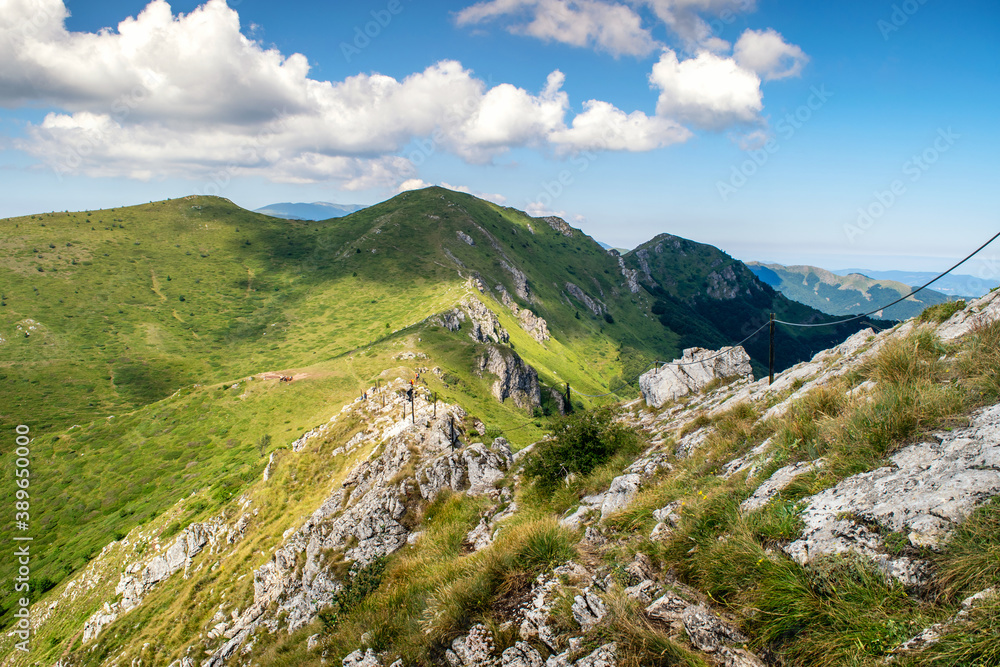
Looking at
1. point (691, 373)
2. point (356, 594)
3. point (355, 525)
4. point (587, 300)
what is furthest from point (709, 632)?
point (587, 300)

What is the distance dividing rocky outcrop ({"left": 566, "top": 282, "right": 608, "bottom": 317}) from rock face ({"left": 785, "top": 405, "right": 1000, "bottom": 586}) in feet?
598

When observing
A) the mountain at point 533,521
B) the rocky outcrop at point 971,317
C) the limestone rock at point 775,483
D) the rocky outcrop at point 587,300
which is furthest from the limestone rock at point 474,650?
the rocky outcrop at point 587,300

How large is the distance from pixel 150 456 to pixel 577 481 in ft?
213

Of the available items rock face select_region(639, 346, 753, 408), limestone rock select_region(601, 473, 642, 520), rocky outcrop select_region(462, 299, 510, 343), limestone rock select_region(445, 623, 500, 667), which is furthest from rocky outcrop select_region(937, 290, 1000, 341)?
rocky outcrop select_region(462, 299, 510, 343)

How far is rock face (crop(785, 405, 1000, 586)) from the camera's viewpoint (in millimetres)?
4372

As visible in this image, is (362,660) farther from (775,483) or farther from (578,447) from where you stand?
(578,447)

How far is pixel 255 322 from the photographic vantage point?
376 feet

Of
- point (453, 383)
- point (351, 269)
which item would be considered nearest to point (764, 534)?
point (453, 383)

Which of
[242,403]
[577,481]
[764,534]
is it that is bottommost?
[242,403]

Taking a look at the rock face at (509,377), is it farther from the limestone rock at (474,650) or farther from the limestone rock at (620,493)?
the limestone rock at (474,650)

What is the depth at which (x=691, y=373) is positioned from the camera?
110 feet

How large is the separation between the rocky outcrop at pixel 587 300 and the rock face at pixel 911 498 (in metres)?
182

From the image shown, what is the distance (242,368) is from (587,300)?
5458 inches

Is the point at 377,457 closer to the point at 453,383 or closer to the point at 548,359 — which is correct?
the point at 453,383
